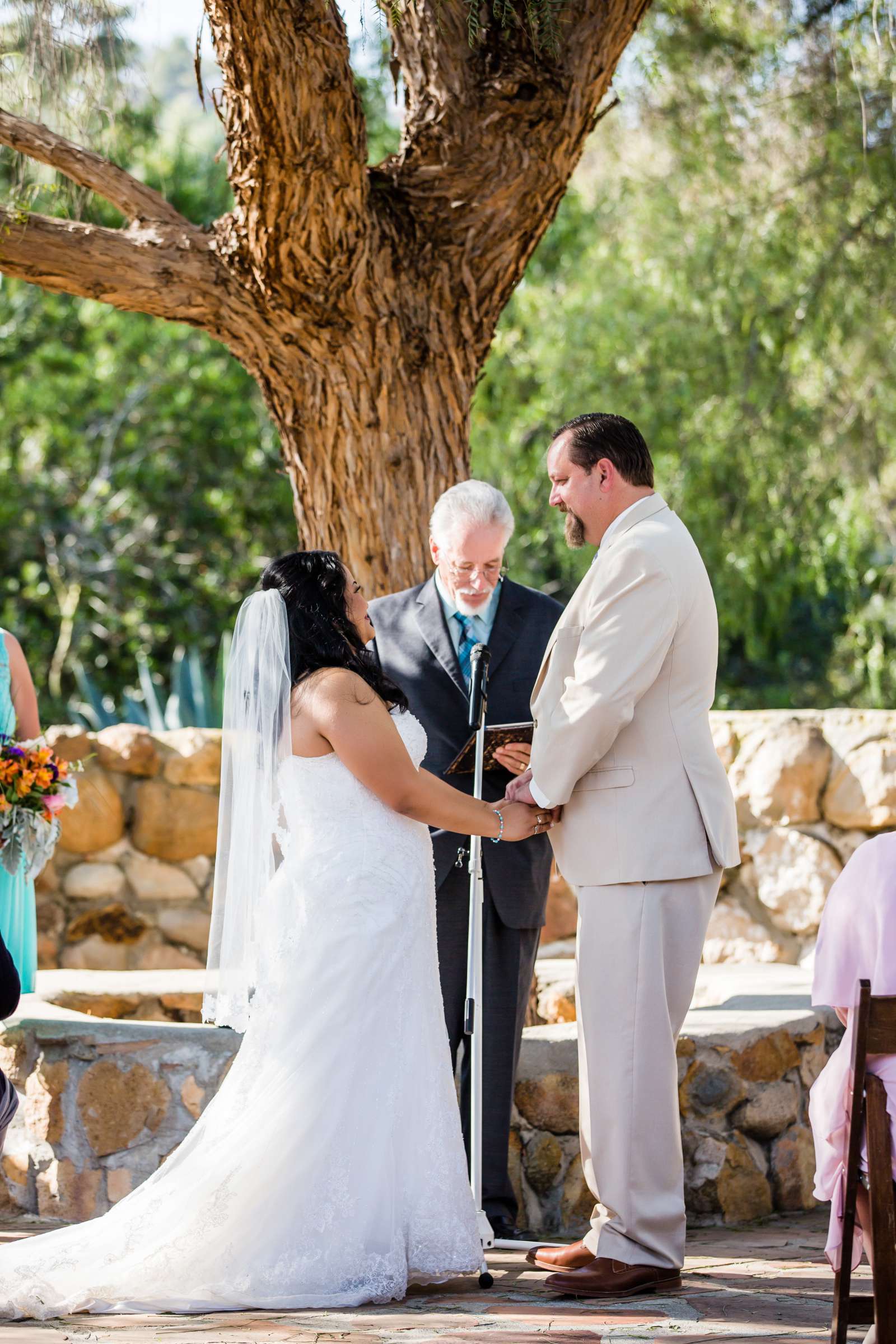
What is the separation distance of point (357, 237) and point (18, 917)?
7.75 feet

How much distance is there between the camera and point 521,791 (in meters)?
3.66

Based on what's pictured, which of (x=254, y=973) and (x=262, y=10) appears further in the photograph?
(x=262, y=10)

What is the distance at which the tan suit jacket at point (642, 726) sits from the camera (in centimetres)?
335

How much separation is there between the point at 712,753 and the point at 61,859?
418 cm

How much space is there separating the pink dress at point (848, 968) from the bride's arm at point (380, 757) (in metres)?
0.95

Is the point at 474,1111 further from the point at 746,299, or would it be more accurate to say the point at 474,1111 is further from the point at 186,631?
the point at 186,631

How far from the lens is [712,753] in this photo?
3436 mm

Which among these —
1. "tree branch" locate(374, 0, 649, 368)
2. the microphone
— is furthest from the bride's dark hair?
"tree branch" locate(374, 0, 649, 368)

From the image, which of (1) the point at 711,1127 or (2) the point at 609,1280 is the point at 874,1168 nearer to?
(2) the point at 609,1280

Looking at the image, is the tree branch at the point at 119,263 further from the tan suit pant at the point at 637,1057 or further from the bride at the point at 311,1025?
the tan suit pant at the point at 637,1057

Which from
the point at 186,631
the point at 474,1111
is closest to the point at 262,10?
the point at 474,1111

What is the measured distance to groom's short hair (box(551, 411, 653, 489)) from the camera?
11.5ft

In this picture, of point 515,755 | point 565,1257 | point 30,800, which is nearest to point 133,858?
point 30,800

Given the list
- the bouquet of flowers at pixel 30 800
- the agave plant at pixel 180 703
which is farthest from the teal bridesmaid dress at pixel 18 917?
the agave plant at pixel 180 703
